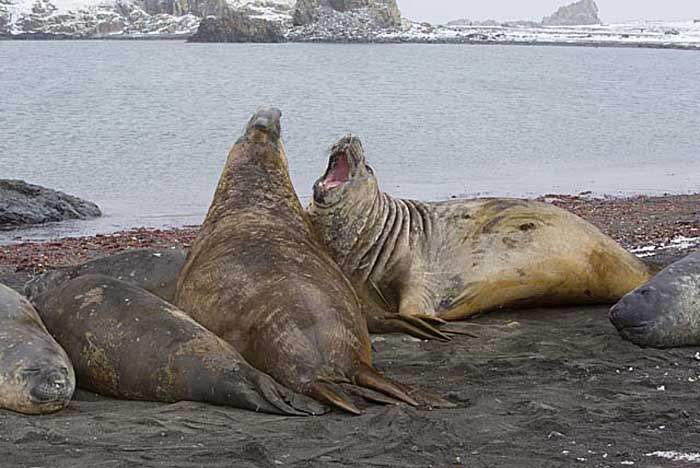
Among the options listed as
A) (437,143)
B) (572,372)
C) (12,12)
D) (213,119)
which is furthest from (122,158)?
(12,12)

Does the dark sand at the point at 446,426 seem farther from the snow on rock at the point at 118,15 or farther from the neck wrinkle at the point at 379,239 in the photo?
the snow on rock at the point at 118,15

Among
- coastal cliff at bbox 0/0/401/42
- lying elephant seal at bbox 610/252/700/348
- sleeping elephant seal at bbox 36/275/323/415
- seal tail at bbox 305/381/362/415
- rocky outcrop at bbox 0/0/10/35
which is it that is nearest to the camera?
seal tail at bbox 305/381/362/415

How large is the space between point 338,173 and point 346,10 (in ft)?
360

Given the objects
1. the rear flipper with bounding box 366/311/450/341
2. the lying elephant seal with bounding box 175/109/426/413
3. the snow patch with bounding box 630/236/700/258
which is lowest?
the snow patch with bounding box 630/236/700/258

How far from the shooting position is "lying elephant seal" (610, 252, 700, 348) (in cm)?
659

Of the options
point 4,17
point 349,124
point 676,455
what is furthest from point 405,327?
point 4,17

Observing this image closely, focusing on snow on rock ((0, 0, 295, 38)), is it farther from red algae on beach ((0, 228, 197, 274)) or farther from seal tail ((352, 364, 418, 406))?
seal tail ((352, 364, 418, 406))

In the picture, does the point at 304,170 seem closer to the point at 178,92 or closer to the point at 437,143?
the point at 437,143

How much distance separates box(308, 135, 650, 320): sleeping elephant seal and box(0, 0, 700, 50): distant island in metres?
98.1

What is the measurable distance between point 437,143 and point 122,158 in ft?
28.4

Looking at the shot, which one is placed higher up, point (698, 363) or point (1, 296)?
point (1, 296)

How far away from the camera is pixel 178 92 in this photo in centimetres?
4959

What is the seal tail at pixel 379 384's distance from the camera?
5098 mm

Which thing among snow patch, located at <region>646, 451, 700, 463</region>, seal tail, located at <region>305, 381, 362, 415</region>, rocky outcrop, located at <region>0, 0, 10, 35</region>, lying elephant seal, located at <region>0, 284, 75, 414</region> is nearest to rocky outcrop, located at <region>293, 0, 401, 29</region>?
rocky outcrop, located at <region>0, 0, 10, 35</region>
